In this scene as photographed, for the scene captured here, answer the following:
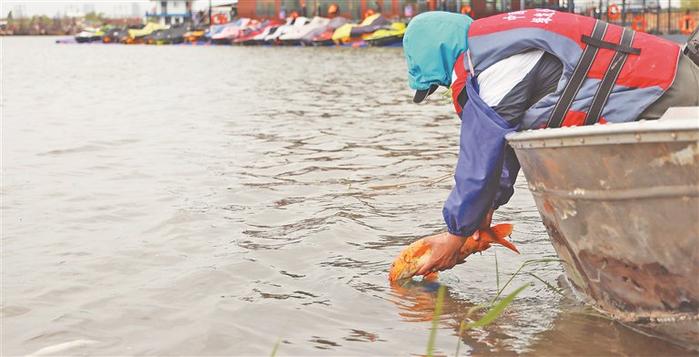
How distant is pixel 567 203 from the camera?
3551 millimetres

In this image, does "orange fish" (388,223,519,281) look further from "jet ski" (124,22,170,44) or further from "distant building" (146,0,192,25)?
"distant building" (146,0,192,25)

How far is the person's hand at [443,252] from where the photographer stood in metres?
4.12

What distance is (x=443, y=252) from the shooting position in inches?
164

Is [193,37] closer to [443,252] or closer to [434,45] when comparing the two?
[443,252]

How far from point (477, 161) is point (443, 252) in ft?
1.86

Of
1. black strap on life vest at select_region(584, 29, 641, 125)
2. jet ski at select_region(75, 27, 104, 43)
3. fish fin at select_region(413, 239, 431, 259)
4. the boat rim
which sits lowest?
jet ski at select_region(75, 27, 104, 43)

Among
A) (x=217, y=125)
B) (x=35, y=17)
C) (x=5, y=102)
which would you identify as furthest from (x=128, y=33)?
(x=217, y=125)

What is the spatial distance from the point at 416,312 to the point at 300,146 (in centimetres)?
565

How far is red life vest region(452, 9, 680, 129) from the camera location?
3.60 meters

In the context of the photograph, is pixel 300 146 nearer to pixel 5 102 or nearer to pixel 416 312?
pixel 416 312

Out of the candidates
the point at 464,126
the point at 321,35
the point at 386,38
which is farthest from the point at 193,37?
the point at 464,126

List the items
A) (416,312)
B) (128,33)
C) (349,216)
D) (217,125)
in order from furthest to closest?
1. (128,33)
2. (217,125)
3. (349,216)
4. (416,312)

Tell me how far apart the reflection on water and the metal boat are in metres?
0.20

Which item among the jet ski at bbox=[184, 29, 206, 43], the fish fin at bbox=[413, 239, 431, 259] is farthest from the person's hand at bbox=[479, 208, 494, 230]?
the jet ski at bbox=[184, 29, 206, 43]
